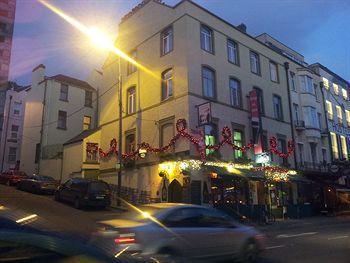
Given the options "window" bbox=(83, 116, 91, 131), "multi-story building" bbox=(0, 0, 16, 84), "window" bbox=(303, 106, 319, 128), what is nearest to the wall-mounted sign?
"multi-story building" bbox=(0, 0, 16, 84)

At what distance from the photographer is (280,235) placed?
17.0 meters

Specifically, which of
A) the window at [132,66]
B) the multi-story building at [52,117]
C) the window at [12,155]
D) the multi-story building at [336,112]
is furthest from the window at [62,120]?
the multi-story building at [336,112]

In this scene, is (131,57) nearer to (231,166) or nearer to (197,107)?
(197,107)

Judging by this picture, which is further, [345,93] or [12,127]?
[12,127]

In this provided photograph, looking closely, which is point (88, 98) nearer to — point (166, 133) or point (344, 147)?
point (166, 133)

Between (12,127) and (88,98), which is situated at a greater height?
(88,98)

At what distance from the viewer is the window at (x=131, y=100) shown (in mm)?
31055

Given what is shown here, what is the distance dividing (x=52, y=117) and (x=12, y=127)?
19.1 meters

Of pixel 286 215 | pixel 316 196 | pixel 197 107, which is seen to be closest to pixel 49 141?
pixel 197 107

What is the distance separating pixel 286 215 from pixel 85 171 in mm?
16819

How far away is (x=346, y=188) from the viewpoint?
38250 millimetres

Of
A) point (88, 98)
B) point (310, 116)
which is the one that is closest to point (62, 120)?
point (88, 98)

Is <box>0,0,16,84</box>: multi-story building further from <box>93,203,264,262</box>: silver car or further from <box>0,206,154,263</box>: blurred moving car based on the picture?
<box>0,206,154,263</box>: blurred moving car

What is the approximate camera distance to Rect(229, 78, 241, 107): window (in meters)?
29.1
